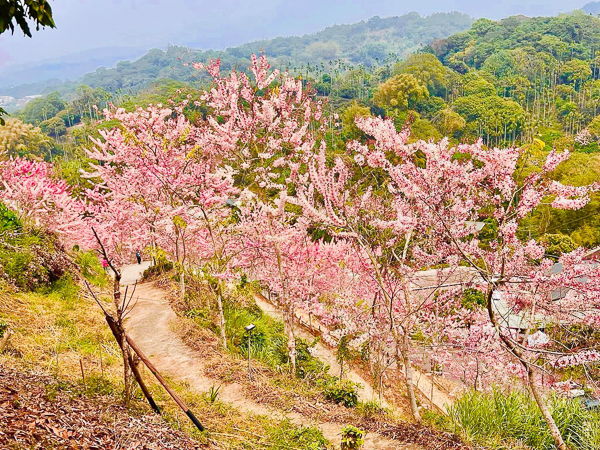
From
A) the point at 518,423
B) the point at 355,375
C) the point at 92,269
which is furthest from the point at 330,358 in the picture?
the point at 518,423

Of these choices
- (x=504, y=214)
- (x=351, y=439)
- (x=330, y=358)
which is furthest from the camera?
(x=330, y=358)

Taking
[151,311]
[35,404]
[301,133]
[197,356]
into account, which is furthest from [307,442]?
[151,311]

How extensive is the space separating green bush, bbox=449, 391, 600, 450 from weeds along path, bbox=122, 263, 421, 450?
28.6 inches

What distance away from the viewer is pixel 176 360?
24.9 ft

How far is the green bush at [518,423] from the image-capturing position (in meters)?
4.59

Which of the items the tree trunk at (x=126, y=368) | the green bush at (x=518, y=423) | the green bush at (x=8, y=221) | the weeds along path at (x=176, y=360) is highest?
the green bush at (x=8, y=221)

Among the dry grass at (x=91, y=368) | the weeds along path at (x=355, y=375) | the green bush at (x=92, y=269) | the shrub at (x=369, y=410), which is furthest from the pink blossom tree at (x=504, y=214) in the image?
the green bush at (x=92, y=269)

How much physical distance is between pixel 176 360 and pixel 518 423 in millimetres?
5377

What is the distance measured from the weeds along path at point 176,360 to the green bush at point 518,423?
726mm

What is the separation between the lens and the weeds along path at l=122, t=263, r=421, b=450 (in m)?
5.45

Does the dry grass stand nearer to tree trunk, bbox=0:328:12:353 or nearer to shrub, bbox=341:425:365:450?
tree trunk, bbox=0:328:12:353

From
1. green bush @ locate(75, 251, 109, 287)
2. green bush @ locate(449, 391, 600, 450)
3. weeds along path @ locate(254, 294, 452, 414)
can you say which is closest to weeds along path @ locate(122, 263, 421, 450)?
green bush @ locate(449, 391, 600, 450)

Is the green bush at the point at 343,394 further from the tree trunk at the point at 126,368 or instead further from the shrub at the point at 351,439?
the tree trunk at the point at 126,368

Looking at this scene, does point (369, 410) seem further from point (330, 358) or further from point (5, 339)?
point (330, 358)
